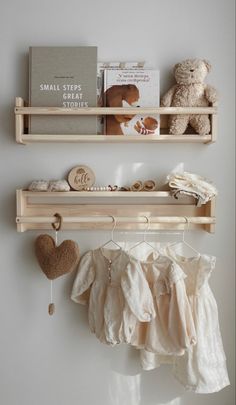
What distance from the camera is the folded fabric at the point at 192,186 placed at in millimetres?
1540

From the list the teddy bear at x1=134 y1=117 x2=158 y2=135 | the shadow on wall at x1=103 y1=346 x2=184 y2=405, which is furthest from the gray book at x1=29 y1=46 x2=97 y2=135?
the shadow on wall at x1=103 y1=346 x2=184 y2=405

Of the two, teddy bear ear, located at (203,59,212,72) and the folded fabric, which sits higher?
teddy bear ear, located at (203,59,212,72)

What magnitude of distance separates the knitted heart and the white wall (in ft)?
0.31

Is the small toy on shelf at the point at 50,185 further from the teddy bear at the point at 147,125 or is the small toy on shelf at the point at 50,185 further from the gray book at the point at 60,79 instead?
the teddy bear at the point at 147,125

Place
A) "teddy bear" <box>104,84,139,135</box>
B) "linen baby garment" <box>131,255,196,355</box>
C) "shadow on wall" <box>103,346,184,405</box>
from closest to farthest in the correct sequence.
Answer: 1. "linen baby garment" <box>131,255,196,355</box>
2. "teddy bear" <box>104,84,139,135</box>
3. "shadow on wall" <box>103,346,184,405</box>

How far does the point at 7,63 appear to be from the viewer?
5.44ft

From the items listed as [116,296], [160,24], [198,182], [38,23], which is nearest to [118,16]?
[160,24]

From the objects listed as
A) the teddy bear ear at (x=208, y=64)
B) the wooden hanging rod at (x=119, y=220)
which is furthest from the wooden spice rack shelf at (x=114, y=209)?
the teddy bear ear at (x=208, y=64)

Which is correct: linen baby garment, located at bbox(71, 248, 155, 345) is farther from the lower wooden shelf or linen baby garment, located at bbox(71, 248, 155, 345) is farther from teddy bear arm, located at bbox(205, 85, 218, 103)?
teddy bear arm, located at bbox(205, 85, 218, 103)

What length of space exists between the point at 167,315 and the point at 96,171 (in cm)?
59

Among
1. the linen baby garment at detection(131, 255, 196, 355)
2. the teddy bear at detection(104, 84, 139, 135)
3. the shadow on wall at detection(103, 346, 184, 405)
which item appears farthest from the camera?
the shadow on wall at detection(103, 346, 184, 405)

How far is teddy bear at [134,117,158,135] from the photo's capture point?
160 centimetres

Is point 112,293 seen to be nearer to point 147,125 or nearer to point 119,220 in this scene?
point 119,220

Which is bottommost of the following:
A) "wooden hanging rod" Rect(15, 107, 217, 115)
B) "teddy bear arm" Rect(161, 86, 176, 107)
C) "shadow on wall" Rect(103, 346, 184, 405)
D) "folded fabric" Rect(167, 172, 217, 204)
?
"shadow on wall" Rect(103, 346, 184, 405)
